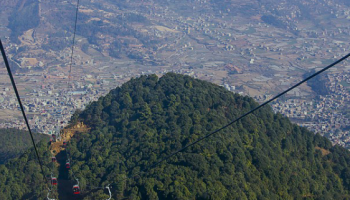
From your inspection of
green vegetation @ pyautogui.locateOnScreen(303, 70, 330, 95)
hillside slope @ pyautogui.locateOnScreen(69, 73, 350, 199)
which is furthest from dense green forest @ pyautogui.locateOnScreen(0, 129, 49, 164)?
green vegetation @ pyautogui.locateOnScreen(303, 70, 330, 95)

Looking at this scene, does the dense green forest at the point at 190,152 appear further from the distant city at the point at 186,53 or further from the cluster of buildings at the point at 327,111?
the cluster of buildings at the point at 327,111

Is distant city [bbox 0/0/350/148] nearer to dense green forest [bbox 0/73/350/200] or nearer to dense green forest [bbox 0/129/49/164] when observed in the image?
dense green forest [bbox 0/129/49/164]

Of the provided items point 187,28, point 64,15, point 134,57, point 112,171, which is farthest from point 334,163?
point 64,15

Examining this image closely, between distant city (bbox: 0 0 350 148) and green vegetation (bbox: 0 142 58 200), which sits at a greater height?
green vegetation (bbox: 0 142 58 200)

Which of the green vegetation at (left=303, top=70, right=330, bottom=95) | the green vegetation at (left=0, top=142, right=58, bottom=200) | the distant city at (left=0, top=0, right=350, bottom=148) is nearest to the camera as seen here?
the green vegetation at (left=0, top=142, right=58, bottom=200)

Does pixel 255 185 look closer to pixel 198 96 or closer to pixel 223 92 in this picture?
pixel 198 96
